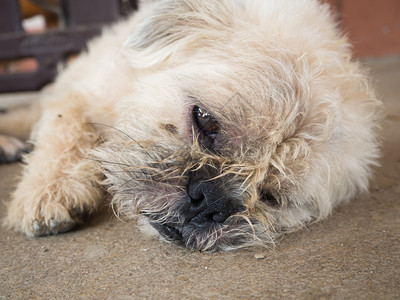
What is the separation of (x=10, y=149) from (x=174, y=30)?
1557 mm

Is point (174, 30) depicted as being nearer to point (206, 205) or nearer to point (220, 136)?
point (220, 136)

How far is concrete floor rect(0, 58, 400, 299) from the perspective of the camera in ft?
4.42

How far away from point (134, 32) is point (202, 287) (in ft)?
5.13

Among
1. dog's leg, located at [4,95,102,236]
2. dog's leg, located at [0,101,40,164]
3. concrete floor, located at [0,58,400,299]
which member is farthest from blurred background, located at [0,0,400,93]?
concrete floor, located at [0,58,400,299]

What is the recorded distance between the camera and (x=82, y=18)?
14.5 ft

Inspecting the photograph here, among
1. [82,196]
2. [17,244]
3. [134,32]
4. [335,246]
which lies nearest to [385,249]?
[335,246]

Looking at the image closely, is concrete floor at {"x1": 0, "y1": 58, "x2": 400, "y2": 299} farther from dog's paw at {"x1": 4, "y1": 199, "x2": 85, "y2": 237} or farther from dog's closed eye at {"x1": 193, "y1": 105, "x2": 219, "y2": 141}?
dog's closed eye at {"x1": 193, "y1": 105, "x2": 219, "y2": 141}

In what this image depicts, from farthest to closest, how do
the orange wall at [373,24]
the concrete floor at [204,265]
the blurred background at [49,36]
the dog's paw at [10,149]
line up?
the orange wall at [373,24] → the blurred background at [49,36] → the dog's paw at [10,149] → the concrete floor at [204,265]

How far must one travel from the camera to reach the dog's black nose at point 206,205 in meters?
1.63

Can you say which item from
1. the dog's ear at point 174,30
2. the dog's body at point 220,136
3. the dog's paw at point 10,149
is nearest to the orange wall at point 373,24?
the dog's body at point 220,136

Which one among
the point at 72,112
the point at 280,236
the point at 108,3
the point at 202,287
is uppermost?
the point at 108,3

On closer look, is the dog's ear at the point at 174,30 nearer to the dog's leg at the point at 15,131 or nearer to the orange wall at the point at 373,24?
the dog's leg at the point at 15,131

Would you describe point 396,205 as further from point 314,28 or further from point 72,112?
point 72,112

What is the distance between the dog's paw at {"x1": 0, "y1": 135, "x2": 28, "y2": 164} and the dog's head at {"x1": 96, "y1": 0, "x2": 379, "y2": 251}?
1.19 meters
